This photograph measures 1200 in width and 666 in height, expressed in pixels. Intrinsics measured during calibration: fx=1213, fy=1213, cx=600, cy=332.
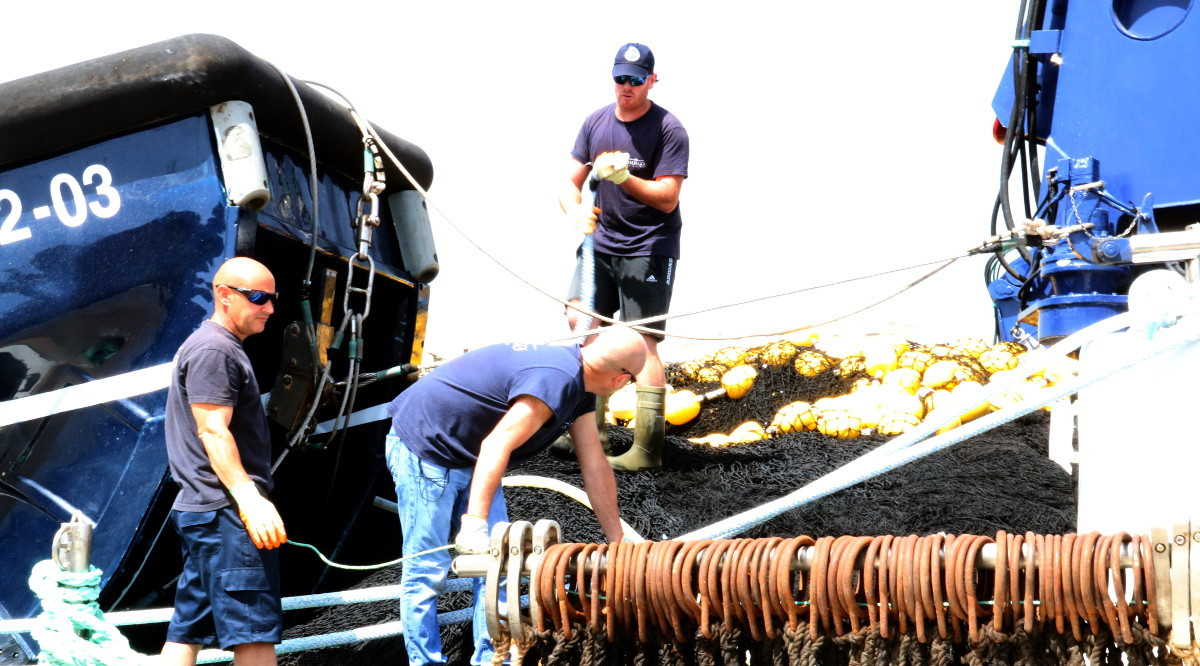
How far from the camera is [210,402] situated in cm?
361

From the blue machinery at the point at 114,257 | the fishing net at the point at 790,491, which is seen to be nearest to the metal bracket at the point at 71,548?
the blue machinery at the point at 114,257

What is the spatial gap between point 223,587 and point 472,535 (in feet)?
2.48

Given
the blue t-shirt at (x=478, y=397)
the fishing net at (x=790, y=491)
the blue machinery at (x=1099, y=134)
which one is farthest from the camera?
the blue machinery at (x=1099, y=134)

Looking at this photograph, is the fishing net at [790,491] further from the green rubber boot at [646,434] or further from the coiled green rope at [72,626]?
the coiled green rope at [72,626]

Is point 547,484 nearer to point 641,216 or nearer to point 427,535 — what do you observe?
point 427,535

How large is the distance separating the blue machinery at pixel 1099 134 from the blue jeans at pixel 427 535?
3.39 metres

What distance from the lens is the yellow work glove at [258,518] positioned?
3.54m

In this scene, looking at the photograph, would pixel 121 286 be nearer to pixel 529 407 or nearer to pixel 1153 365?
pixel 529 407

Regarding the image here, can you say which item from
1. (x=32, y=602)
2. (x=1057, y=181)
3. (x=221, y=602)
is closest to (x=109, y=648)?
(x=221, y=602)

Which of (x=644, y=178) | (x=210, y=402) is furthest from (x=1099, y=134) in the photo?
(x=210, y=402)

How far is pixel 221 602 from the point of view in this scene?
11.9 ft

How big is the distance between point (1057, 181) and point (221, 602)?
4.94m

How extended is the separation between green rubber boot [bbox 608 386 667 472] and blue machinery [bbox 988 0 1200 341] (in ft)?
6.78

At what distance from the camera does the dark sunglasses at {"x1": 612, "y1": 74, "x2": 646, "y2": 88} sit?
5.37 meters
